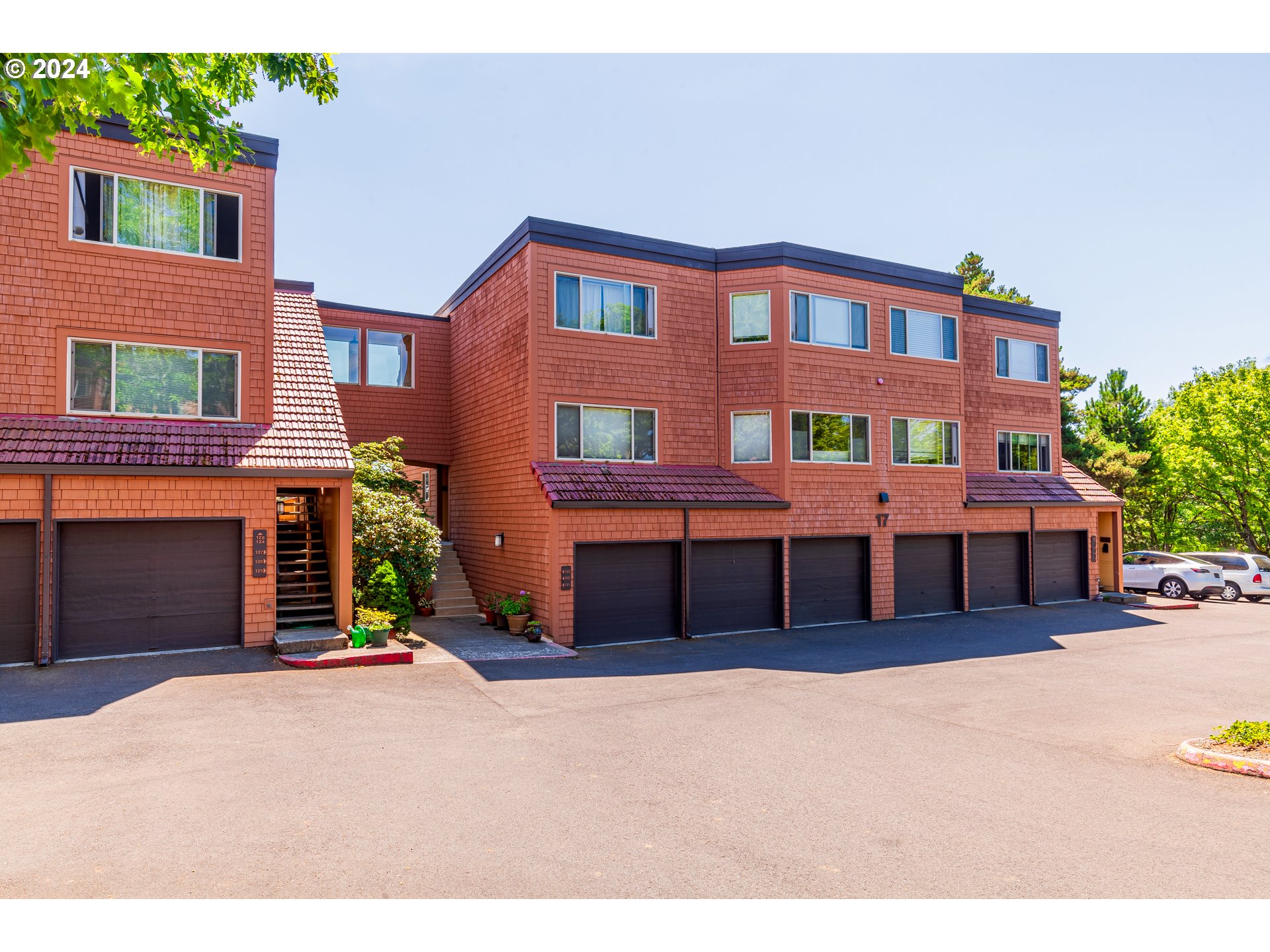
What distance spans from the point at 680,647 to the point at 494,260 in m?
10.5

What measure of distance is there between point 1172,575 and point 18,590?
31.2 meters

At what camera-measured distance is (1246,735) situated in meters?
8.12

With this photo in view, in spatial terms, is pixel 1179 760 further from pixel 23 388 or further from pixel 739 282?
pixel 23 388

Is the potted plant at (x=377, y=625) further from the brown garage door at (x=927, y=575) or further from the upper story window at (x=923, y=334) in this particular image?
the upper story window at (x=923, y=334)

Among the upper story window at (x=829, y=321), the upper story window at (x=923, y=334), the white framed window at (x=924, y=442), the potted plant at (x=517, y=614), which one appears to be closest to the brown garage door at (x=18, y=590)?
the potted plant at (x=517, y=614)

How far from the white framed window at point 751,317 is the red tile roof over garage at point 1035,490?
7848 mm

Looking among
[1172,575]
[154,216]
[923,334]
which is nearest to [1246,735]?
[923,334]

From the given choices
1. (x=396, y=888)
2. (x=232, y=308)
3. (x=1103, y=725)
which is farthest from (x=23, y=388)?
(x=1103, y=725)

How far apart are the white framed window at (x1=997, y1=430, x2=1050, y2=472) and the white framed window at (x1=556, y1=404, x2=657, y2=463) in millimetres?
12520

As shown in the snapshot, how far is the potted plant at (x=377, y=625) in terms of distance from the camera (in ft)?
45.6

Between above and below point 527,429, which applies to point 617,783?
below

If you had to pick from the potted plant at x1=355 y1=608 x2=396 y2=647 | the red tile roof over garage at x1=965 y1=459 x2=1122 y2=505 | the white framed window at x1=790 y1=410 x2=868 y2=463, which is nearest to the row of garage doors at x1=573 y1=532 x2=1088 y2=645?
the red tile roof over garage at x1=965 y1=459 x2=1122 y2=505

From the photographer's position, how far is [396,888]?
5016mm

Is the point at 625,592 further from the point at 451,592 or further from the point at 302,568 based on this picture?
the point at 302,568
